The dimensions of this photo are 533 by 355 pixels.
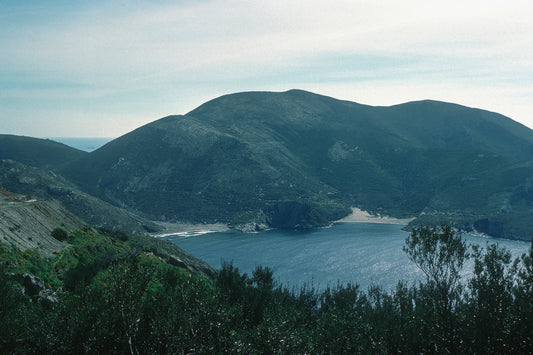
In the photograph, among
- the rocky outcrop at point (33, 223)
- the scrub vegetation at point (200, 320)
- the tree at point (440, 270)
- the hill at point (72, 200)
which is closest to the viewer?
the scrub vegetation at point (200, 320)

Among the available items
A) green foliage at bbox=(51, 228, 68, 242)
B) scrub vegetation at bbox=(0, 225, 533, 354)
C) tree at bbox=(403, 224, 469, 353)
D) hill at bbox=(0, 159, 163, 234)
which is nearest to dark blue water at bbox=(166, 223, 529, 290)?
hill at bbox=(0, 159, 163, 234)

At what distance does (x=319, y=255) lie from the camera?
156m

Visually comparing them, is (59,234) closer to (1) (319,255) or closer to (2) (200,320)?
(2) (200,320)

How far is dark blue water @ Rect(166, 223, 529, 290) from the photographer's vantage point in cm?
12581

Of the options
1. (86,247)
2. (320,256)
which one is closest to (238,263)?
(320,256)

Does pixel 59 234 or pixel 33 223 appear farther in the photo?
pixel 59 234

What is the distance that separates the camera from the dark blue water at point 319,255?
126 metres

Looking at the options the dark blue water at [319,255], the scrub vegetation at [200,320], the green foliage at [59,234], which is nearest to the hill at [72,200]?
the dark blue water at [319,255]

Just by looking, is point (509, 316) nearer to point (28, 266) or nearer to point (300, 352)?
point (300, 352)

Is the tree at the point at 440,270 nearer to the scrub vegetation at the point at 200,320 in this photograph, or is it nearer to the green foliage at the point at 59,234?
the scrub vegetation at the point at 200,320

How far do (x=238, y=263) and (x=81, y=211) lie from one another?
308ft

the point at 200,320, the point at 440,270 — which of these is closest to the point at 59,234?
the point at 200,320

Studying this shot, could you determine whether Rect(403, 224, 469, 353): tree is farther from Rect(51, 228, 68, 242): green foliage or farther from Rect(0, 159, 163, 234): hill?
Rect(0, 159, 163, 234): hill

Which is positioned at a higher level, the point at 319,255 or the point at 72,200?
the point at 72,200
